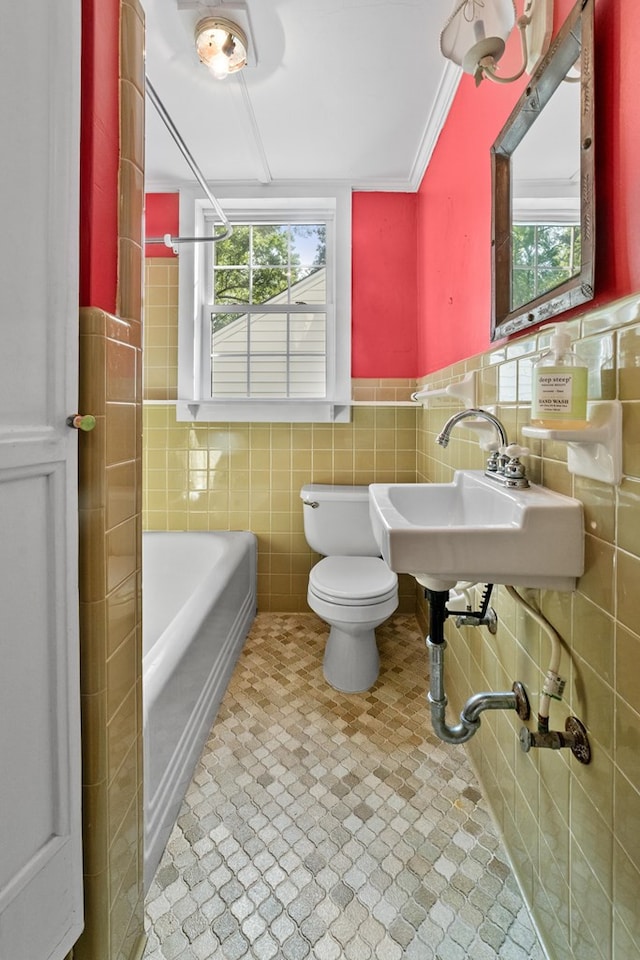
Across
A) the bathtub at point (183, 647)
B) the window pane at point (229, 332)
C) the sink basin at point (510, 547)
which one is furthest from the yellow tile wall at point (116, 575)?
the window pane at point (229, 332)

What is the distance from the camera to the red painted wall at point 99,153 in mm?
717

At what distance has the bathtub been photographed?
3.57ft

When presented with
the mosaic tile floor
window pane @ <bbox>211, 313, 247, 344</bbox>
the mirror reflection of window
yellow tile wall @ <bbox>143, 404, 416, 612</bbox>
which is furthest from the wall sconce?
the mosaic tile floor

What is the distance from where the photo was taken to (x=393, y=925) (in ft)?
3.10

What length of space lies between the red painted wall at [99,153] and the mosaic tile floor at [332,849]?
129cm

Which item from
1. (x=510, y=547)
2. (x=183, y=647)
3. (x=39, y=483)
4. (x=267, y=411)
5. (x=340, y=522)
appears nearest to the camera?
(x=39, y=483)

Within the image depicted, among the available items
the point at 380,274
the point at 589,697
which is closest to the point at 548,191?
the point at 589,697

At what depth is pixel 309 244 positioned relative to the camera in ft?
7.86

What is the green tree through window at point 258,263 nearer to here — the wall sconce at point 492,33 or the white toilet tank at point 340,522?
the white toilet tank at point 340,522

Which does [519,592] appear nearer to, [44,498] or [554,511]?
[554,511]

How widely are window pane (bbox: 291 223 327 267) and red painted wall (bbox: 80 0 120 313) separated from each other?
65.8 inches

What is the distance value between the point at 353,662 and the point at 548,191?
1.60 metres

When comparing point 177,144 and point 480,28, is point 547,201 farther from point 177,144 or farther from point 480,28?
point 177,144

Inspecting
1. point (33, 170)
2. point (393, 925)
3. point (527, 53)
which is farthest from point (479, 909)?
point (527, 53)
